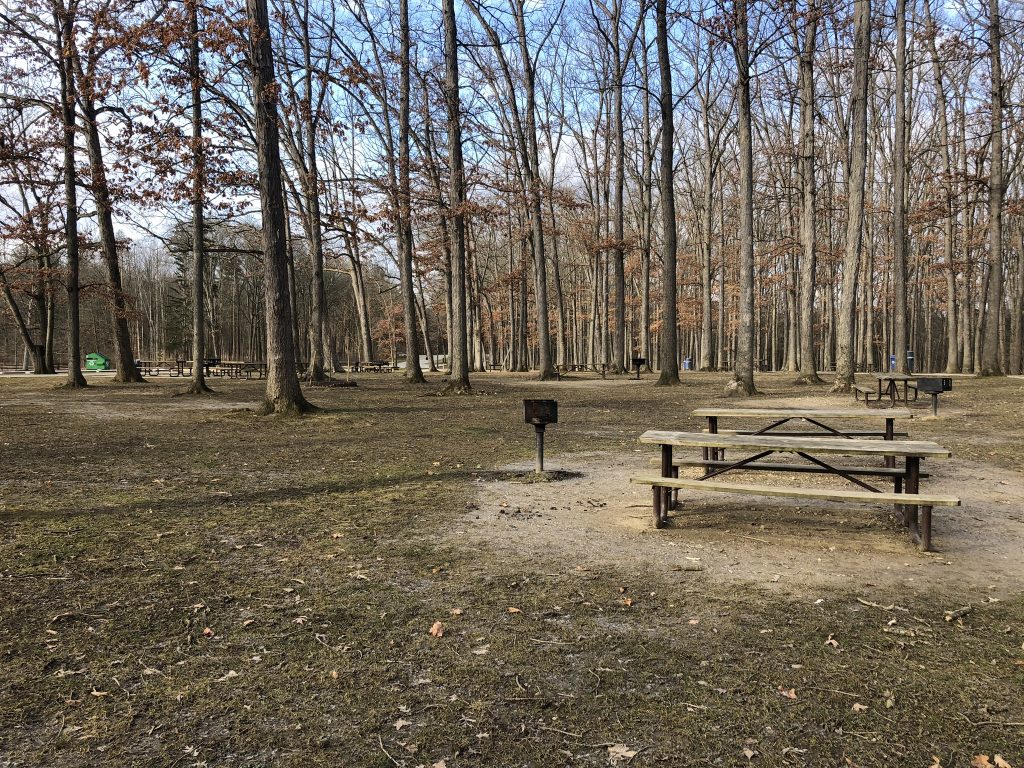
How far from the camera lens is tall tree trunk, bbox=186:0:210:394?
1108 cm

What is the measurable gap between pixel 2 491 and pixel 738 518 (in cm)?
677

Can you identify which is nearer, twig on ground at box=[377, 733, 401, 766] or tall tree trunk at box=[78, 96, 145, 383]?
twig on ground at box=[377, 733, 401, 766]

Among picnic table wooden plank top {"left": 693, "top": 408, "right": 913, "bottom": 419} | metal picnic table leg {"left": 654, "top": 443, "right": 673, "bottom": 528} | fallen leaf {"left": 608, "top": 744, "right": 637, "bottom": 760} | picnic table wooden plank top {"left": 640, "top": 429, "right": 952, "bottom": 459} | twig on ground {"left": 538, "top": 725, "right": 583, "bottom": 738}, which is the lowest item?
fallen leaf {"left": 608, "top": 744, "right": 637, "bottom": 760}

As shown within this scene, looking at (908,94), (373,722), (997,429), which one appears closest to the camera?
(373,722)

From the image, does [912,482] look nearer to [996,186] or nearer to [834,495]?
[834,495]

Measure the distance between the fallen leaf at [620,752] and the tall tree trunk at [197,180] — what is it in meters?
12.1

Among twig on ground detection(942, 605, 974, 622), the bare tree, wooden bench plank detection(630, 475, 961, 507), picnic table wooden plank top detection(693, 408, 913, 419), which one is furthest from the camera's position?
the bare tree

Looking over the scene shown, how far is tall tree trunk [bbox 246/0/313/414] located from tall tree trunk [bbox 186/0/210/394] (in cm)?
98

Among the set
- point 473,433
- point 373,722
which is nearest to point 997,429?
point 473,433

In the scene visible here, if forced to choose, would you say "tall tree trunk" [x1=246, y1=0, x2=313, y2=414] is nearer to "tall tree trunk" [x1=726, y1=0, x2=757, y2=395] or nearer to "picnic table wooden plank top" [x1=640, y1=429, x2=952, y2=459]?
"picnic table wooden plank top" [x1=640, y1=429, x2=952, y2=459]

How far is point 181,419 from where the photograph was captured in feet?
38.3

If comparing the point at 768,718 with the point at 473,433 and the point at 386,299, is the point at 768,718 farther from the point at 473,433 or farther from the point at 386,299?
the point at 386,299

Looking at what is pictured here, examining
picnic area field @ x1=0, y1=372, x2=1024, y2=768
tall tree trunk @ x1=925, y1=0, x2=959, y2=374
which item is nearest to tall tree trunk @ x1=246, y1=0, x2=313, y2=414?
picnic area field @ x1=0, y1=372, x2=1024, y2=768

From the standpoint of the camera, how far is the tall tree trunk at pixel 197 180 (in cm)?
1108
